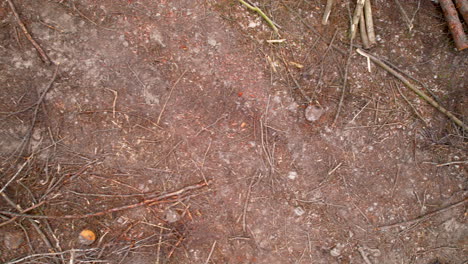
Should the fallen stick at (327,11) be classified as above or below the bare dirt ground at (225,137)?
Result: above

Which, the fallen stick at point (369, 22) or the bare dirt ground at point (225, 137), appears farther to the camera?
the fallen stick at point (369, 22)

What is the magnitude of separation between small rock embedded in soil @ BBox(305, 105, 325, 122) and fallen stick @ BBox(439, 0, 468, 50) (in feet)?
5.56

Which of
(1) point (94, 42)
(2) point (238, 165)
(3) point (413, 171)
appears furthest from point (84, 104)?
(3) point (413, 171)

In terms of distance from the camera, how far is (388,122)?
3139mm

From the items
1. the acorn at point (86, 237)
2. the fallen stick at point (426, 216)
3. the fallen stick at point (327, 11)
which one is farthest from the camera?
the fallen stick at point (426, 216)

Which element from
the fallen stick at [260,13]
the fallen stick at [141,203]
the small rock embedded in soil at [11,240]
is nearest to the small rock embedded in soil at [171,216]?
the fallen stick at [141,203]

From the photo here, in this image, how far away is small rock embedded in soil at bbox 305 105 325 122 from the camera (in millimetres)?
3043

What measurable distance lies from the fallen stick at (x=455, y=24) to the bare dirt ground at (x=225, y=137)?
119mm

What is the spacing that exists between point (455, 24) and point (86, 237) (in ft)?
15.0

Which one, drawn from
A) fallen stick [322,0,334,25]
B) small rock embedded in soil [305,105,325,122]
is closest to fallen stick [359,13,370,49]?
fallen stick [322,0,334,25]

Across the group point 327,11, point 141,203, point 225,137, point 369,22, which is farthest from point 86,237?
point 369,22

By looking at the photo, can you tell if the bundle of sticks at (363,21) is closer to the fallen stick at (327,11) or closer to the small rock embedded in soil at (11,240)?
the fallen stick at (327,11)

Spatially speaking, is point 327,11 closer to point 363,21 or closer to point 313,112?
point 363,21

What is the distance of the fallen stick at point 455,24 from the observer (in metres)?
3.06
